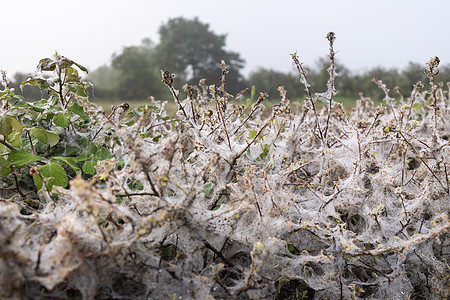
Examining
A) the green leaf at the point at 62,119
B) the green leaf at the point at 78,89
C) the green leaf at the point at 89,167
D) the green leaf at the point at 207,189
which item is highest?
the green leaf at the point at 78,89

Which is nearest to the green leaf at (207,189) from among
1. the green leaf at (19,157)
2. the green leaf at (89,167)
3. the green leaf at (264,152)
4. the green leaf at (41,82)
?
the green leaf at (264,152)

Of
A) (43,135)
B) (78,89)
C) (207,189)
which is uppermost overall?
(78,89)

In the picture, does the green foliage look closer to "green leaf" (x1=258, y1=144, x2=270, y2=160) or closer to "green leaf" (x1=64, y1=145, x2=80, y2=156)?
"green leaf" (x1=64, y1=145, x2=80, y2=156)

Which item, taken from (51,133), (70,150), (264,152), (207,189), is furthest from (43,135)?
(264,152)

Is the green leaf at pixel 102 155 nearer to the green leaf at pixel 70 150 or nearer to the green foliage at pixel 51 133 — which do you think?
the green foliage at pixel 51 133

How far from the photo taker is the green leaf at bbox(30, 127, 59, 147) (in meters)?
1.24

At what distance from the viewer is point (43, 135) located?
50.1 inches

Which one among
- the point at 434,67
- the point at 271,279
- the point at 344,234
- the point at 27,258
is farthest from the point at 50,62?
the point at 434,67

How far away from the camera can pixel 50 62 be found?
1337mm

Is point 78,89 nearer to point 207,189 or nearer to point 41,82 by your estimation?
point 41,82

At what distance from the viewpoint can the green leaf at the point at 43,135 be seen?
1.24 metres

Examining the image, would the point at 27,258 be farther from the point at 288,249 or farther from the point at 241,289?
the point at 288,249

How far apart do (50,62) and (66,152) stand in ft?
1.23

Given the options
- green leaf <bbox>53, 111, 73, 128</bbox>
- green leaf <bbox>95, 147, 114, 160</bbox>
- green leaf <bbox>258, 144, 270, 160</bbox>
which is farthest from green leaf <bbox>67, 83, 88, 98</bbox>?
green leaf <bbox>258, 144, 270, 160</bbox>
